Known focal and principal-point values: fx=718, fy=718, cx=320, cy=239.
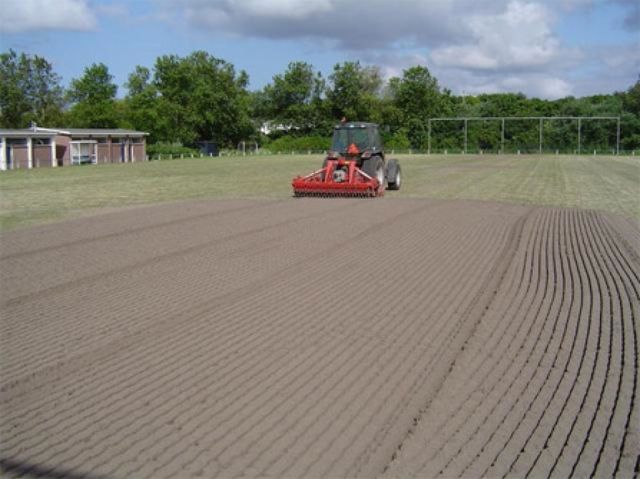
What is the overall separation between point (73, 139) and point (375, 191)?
43.0m

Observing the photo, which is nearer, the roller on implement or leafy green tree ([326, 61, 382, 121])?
the roller on implement

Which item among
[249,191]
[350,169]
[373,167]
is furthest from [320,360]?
[249,191]

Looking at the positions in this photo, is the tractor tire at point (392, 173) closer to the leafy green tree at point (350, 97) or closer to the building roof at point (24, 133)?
the building roof at point (24, 133)

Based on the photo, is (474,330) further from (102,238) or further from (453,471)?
(102,238)


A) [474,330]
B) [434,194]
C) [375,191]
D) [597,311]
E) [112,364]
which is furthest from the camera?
[434,194]

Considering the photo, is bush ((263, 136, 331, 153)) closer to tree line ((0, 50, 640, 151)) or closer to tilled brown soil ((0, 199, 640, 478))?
tree line ((0, 50, 640, 151))

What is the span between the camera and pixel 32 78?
8425cm

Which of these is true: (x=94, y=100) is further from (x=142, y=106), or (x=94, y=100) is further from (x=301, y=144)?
(x=301, y=144)

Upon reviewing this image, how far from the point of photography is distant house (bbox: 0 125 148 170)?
162 feet

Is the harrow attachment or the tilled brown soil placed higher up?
the harrow attachment

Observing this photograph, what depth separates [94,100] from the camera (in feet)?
297

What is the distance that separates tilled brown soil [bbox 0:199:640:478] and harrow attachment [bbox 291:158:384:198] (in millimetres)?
8353

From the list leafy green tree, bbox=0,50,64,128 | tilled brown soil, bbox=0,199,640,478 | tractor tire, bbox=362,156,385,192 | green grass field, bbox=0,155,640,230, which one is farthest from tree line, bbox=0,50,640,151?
tilled brown soil, bbox=0,199,640,478

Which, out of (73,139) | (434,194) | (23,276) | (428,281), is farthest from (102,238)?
(73,139)
